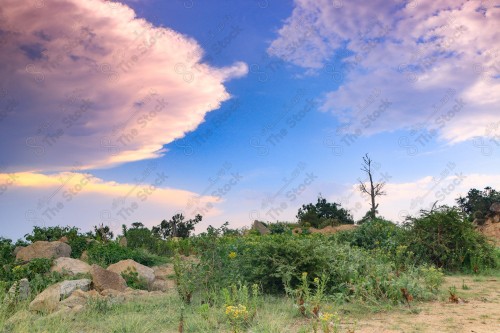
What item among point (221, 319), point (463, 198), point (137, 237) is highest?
point (463, 198)

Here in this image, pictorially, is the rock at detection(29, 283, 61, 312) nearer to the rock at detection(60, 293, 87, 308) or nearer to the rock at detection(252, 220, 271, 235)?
the rock at detection(60, 293, 87, 308)

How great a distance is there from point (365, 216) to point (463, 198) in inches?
273

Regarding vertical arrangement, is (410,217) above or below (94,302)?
above

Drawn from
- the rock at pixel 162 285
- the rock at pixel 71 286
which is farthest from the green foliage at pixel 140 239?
the rock at pixel 71 286

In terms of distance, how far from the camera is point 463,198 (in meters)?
34.0

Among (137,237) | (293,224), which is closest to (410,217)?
(137,237)

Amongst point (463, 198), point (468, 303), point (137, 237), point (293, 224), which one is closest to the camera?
point (468, 303)

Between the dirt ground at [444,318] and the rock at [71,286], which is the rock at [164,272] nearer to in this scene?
the rock at [71,286]

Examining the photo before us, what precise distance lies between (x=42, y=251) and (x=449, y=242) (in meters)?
12.0

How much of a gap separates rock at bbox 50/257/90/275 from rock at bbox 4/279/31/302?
139 cm

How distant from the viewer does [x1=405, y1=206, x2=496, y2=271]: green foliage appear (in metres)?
12.9

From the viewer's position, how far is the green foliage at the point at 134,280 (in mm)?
11882

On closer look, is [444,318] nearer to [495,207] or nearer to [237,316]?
[237,316]

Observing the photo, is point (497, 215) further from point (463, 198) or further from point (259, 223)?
point (259, 223)
